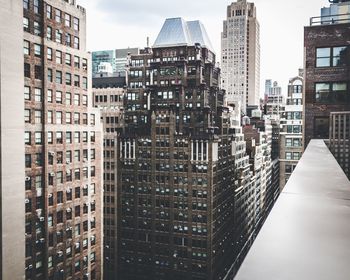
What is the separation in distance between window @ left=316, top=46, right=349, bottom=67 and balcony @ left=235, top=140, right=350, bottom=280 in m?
24.7

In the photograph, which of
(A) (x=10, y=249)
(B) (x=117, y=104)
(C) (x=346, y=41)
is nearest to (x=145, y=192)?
(B) (x=117, y=104)

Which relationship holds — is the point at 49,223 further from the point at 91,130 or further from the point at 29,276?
the point at 91,130

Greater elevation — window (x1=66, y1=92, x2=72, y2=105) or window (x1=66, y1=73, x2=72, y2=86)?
window (x1=66, y1=73, x2=72, y2=86)

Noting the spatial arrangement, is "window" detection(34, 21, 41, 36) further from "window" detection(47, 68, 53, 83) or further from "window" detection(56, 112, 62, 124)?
"window" detection(56, 112, 62, 124)

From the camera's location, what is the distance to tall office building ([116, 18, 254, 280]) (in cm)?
6831

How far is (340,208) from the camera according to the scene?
9.77ft

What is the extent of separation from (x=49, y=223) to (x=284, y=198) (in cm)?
4003

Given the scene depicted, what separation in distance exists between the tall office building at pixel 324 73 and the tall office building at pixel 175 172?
4259cm

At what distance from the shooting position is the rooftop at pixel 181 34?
297 feet

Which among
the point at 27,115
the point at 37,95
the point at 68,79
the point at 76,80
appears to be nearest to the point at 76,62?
the point at 76,80

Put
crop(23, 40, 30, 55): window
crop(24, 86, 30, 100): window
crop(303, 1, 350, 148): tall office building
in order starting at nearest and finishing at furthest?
crop(303, 1, 350, 148): tall office building, crop(23, 40, 30, 55): window, crop(24, 86, 30, 100): window

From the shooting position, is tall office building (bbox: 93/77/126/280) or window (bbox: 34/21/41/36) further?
tall office building (bbox: 93/77/126/280)

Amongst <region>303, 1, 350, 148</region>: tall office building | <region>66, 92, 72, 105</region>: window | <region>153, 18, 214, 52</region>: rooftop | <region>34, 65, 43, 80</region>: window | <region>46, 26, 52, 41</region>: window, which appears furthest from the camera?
<region>153, 18, 214, 52</region>: rooftop

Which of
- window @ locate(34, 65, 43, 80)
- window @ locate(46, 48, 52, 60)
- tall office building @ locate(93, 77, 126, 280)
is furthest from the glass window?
tall office building @ locate(93, 77, 126, 280)
